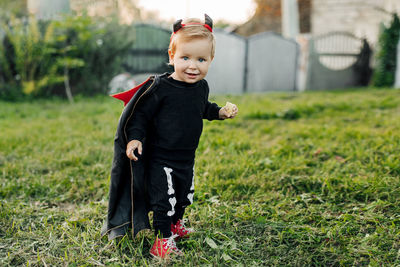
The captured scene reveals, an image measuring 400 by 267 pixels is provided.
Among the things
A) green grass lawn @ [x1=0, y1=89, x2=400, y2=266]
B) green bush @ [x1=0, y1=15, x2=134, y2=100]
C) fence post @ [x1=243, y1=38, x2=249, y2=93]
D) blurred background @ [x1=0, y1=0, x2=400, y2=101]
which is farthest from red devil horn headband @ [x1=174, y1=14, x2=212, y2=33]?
fence post @ [x1=243, y1=38, x2=249, y2=93]

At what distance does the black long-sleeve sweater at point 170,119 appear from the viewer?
1.82 meters

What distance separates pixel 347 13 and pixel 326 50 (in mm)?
5740

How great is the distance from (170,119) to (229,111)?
0.36 meters

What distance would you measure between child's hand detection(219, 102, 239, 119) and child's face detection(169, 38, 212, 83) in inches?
11.4

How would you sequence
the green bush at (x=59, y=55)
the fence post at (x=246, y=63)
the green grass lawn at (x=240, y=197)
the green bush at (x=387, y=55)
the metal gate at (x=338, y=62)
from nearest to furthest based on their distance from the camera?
the green grass lawn at (x=240, y=197) < the green bush at (x=59, y=55) < the green bush at (x=387, y=55) < the fence post at (x=246, y=63) < the metal gate at (x=338, y=62)

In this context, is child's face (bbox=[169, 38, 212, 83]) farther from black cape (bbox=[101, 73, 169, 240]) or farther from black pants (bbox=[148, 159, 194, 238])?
black pants (bbox=[148, 159, 194, 238])

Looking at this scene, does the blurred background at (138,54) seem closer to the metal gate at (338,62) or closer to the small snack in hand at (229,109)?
the metal gate at (338,62)

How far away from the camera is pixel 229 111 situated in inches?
78.2

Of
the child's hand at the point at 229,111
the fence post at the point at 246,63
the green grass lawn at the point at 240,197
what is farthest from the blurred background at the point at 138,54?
the child's hand at the point at 229,111

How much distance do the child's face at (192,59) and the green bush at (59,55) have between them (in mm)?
6211

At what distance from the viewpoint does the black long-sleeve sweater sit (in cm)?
182

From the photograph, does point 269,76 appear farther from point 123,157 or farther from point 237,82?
point 123,157

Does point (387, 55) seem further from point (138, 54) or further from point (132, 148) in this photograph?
point (132, 148)

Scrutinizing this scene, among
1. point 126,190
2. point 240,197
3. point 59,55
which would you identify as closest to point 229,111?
point 126,190
